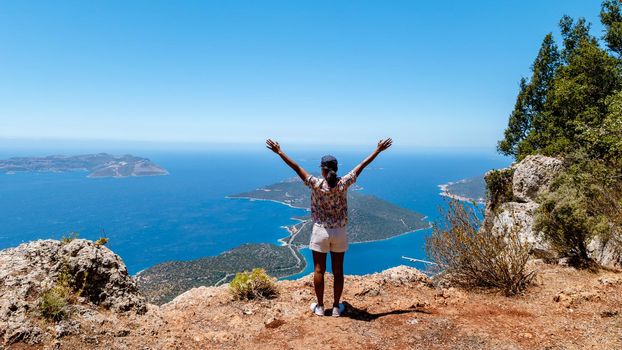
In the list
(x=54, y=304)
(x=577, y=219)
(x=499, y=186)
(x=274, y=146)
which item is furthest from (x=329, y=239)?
(x=499, y=186)

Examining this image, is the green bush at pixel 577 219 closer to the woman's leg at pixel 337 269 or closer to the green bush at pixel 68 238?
the woman's leg at pixel 337 269

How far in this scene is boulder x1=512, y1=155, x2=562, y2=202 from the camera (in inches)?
487

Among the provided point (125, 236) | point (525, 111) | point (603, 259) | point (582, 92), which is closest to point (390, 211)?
point (125, 236)

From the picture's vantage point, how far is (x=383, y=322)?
453 cm

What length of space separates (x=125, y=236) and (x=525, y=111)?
119 meters

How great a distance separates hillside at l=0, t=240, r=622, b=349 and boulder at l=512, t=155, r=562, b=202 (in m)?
7.40

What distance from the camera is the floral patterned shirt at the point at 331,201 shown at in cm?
442

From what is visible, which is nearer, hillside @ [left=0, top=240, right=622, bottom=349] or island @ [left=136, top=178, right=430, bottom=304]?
hillside @ [left=0, top=240, right=622, bottom=349]

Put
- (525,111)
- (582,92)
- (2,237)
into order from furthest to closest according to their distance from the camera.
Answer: (2,237)
(525,111)
(582,92)

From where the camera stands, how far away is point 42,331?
3.34 meters

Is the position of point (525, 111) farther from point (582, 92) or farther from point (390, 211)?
point (390, 211)

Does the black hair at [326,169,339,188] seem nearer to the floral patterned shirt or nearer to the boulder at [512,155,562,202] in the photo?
the floral patterned shirt

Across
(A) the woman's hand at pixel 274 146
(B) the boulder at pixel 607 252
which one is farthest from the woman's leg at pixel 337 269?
(B) the boulder at pixel 607 252

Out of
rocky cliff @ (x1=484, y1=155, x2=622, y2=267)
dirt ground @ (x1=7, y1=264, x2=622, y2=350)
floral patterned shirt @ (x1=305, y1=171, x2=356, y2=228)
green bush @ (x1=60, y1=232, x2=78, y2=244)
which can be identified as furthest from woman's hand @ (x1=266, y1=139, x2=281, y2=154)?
rocky cliff @ (x1=484, y1=155, x2=622, y2=267)
